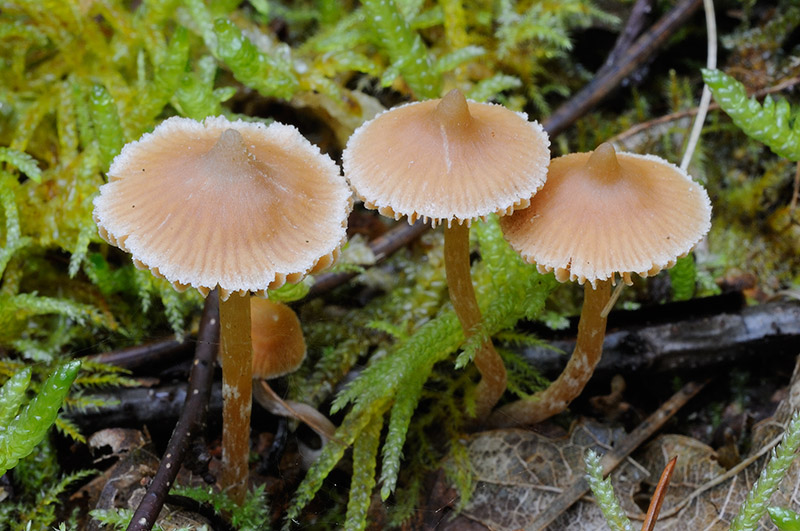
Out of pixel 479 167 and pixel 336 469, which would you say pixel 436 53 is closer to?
pixel 479 167

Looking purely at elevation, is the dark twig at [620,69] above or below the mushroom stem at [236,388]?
above

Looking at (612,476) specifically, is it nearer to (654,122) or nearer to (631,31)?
(654,122)

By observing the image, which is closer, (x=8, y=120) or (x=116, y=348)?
(x=116, y=348)

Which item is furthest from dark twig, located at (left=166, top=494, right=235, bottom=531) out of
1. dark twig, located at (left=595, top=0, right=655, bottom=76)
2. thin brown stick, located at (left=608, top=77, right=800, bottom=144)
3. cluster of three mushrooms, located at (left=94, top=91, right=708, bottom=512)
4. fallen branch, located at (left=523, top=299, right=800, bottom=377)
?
dark twig, located at (left=595, top=0, right=655, bottom=76)

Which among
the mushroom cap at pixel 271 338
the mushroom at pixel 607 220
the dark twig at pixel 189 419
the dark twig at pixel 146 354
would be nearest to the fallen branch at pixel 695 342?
the mushroom at pixel 607 220

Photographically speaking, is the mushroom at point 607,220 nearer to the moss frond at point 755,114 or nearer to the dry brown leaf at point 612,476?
the moss frond at point 755,114

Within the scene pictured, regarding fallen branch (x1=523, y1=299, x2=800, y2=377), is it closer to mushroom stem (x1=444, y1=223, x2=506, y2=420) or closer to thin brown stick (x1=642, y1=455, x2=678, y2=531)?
mushroom stem (x1=444, y1=223, x2=506, y2=420)

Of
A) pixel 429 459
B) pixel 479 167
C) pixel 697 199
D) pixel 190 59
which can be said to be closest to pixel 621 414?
pixel 429 459
